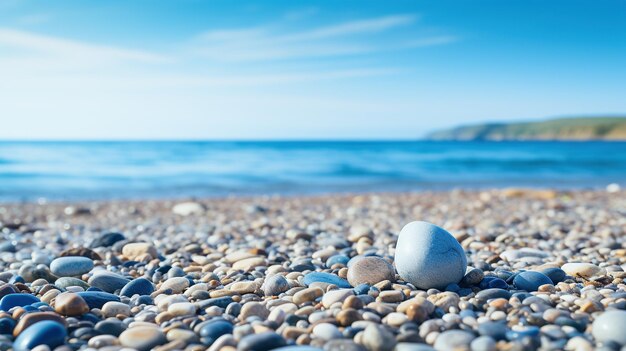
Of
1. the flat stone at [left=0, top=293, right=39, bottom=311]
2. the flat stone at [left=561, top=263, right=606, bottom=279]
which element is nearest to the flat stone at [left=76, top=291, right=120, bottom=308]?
the flat stone at [left=0, top=293, right=39, bottom=311]

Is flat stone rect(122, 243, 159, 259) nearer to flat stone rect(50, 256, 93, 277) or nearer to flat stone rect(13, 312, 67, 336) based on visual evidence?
flat stone rect(50, 256, 93, 277)

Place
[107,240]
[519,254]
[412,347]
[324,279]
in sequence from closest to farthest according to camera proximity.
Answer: [412,347], [324,279], [519,254], [107,240]

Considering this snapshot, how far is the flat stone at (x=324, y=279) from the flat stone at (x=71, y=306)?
3.73ft

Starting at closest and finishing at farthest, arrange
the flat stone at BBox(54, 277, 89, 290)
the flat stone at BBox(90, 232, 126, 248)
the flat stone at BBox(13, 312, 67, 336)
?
the flat stone at BBox(13, 312, 67, 336), the flat stone at BBox(54, 277, 89, 290), the flat stone at BBox(90, 232, 126, 248)

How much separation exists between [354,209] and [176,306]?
592 cm

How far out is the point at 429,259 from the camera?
2.74 m

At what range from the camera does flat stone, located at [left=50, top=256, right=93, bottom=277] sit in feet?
11.3

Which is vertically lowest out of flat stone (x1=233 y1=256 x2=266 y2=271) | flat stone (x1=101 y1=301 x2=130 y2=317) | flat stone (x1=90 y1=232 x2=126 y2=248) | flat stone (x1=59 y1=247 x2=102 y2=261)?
flat stone (x1=90 y1=232 x2=126 y2=248)

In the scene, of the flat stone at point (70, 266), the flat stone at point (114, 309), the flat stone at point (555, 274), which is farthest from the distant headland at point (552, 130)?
the flat stone at point (114, 309)

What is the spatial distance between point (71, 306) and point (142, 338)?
0.54 metres

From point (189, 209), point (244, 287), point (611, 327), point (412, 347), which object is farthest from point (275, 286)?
point (189, 209)

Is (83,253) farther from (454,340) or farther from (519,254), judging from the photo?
(519,254)

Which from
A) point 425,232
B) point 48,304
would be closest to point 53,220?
point 48,304

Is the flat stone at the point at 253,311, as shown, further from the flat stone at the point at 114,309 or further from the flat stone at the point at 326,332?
the flat stone at the point at 114,309
